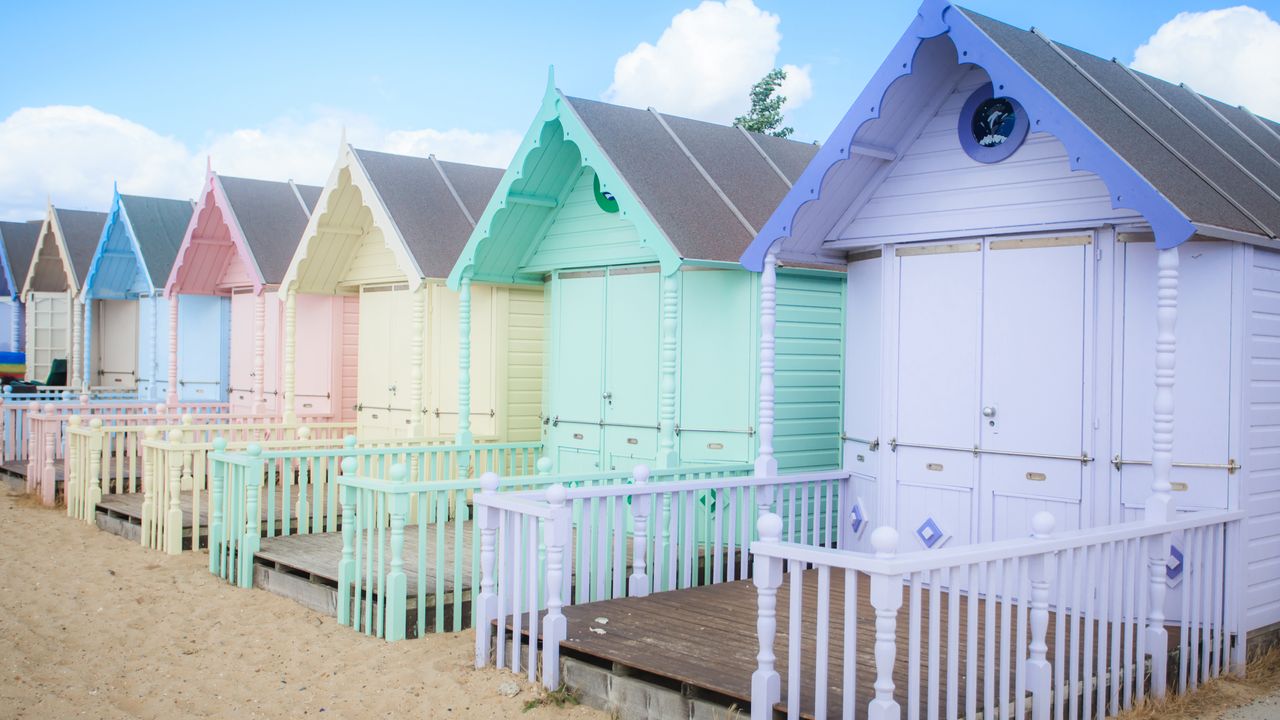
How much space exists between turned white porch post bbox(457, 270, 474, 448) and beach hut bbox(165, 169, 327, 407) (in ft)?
13.8

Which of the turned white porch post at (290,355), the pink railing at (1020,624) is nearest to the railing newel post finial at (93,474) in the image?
the turned white porch post at (290,355)

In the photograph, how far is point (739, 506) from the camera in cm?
973

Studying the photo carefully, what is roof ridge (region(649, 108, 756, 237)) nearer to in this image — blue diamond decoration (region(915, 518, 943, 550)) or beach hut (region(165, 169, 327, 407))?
blue diamond decoration (region(915, 518, 943, 550))

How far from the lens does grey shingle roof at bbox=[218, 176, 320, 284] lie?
52.4 ft

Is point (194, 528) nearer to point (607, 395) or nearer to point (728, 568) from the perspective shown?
point (607, 395)

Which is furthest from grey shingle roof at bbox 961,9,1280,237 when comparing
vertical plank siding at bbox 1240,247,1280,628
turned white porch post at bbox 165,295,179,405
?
turned white porch post at bbox 165,295,179,405

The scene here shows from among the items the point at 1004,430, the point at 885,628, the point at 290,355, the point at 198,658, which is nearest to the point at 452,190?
the point at 290,355

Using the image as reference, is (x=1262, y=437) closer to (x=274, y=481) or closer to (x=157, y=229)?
(x=274, y=481)

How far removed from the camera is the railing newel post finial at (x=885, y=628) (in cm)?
493

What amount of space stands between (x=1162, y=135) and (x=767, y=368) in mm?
3490

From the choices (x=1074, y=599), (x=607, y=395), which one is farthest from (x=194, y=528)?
(x=1074, y=599)

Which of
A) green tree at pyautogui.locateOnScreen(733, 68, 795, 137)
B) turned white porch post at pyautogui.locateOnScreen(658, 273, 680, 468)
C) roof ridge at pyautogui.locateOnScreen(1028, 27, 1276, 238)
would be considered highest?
green tree at pyautogui.locateOnScreen(733, 68, 795, 137)

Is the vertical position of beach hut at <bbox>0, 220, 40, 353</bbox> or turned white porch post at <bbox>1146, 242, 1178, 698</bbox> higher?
beach hut at <bbox>0, 220, 40, 353</bbox>

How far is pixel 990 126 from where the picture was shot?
8133mm
